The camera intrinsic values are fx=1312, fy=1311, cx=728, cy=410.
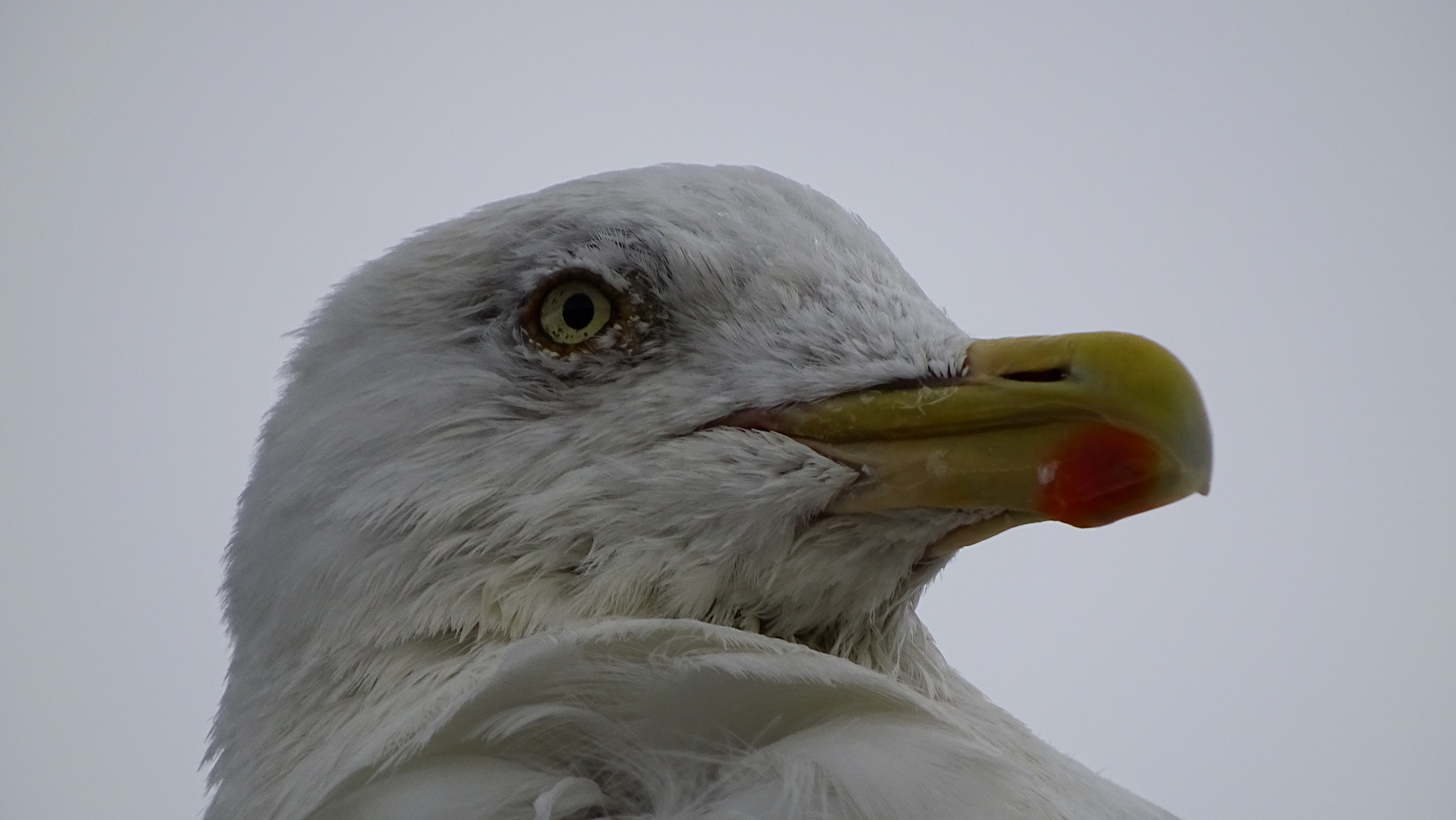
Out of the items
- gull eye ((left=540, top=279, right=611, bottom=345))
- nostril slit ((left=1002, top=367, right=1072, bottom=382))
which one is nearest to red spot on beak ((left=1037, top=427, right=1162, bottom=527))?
nostril slit ((left=1002, top=367, right=1072, bottom=382))

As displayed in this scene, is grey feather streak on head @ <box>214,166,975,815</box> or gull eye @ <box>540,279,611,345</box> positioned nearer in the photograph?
grey feather streak on head @ <box>214,166,975,815</box>

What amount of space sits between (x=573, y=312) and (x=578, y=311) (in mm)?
10

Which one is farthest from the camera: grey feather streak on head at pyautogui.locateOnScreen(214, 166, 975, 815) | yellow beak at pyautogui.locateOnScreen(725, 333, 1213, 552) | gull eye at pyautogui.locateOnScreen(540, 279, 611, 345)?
gull eye at pyautogui.locateOnScreen(540, 279, 611, 345)

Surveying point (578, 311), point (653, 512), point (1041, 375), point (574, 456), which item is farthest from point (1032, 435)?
point (578, 311)

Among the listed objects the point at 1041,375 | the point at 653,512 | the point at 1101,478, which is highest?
the point at 1041,375

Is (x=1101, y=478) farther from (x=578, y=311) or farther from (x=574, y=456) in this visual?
(x=578, y=311)

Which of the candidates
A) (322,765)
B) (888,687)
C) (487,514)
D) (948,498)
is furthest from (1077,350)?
(322,765)

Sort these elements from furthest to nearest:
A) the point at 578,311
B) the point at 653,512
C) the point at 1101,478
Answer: the point at 578,311, the point at 653,512, the point at 1101,478

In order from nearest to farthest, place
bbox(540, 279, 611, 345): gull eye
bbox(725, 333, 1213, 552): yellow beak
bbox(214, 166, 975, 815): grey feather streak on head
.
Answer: bbox(725, 333, 1213, 552): yellow beak < bbox(214, 166, 975, 815): grey feather streak on head < bbox(540, 279, 611, 345): gull eye

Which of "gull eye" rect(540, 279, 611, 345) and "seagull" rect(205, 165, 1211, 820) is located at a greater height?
"gull eye" rect(540, 279, 611, 345)

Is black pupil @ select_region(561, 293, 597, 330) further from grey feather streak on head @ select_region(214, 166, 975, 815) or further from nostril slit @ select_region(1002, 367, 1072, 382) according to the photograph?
nostril slit @ select_region(1002, 367, 1072, 382)

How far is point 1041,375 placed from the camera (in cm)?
219

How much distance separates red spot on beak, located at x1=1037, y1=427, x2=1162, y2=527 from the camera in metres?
2.09

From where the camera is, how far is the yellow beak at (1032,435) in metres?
2.08
